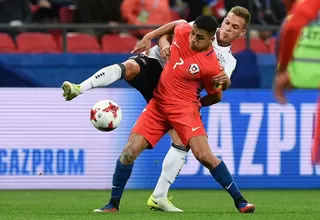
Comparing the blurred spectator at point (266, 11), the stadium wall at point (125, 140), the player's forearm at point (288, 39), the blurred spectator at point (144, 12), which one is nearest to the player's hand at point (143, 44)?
the player's forearm at point (288, 39)

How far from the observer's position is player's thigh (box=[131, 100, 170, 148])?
9914mm

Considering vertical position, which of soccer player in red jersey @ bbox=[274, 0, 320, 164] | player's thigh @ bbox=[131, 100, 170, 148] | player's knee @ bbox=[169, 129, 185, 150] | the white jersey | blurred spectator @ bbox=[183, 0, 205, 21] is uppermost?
soccer player in red jersey @ bbox=[274, 0, 320, 164]

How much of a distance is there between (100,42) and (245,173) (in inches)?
113

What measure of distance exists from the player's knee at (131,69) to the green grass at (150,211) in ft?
4.27

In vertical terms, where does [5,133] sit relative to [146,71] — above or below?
below

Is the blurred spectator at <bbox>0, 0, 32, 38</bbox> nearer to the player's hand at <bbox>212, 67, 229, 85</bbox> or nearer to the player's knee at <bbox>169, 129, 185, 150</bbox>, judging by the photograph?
the player's knee at <bbox>169, 129, 185, 150</bbox>

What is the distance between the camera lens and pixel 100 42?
15.0m

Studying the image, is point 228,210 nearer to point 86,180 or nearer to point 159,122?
point 159,122

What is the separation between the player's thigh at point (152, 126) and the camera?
991 centimetres

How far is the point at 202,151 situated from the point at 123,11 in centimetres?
662

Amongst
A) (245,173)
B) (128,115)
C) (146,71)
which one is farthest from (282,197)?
(146,71)

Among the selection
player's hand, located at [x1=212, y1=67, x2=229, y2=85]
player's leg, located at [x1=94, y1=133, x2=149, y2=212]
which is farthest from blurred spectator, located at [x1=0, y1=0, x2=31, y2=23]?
player's hand, located at [x1=212, y1=67, x2=229, y2=85]

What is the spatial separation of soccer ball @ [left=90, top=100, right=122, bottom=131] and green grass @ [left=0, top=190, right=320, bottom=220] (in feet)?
2.68

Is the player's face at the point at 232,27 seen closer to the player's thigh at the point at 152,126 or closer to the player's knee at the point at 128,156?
the player's thigh at the point at 152,126
